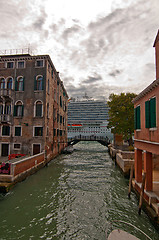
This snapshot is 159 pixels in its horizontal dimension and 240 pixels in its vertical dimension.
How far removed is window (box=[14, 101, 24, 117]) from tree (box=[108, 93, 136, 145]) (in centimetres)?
1387

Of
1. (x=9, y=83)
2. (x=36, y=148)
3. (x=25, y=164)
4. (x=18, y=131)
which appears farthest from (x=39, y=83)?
(x=25, y=164)

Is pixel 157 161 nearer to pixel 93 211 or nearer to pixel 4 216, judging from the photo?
pixel 93 211

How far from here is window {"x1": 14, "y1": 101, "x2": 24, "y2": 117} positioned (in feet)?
65.0

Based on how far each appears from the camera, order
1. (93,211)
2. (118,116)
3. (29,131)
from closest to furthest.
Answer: (93,211) → (29,131) → (118,116)

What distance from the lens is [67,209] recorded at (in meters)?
8.57

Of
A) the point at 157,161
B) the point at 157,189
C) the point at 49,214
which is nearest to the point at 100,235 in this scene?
the point at 49,214

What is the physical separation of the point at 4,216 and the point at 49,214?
2372mm

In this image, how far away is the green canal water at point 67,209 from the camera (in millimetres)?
6637

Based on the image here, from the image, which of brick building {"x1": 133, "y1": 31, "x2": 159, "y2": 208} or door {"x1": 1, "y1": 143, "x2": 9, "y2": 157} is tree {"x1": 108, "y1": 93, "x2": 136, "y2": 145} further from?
door {"x1": 1, "y1": 143, "x2": 9, "y2": 157}

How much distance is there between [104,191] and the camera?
11219 millimetres

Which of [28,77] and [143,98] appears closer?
[143,98]

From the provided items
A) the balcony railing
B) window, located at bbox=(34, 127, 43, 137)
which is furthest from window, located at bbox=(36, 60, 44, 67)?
window, located at bbox=(34, 127, 43, 137)

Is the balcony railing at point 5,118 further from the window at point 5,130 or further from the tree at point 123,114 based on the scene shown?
the tree at point 123,114

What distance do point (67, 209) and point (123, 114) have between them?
672 inches
